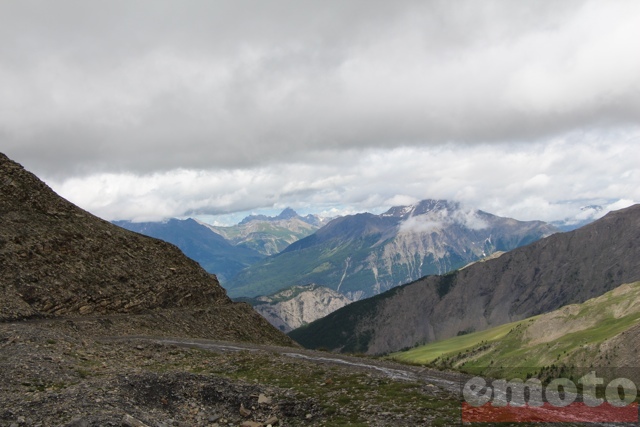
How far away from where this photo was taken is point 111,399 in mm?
20828

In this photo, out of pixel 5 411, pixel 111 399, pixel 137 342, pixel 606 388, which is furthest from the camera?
pixel 137 342

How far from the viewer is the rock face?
46.7 metres

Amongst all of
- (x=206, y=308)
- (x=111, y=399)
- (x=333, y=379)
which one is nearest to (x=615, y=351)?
(x=206, y=308)

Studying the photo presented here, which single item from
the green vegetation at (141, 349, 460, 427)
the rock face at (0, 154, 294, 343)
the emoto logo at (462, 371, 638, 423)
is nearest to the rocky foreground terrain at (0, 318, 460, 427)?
the green vegetation at (141, 349, 460, 427)

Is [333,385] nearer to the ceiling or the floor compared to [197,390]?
nearer to the floor

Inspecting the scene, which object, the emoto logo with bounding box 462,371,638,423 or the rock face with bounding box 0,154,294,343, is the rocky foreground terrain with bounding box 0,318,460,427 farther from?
the rock face with bounding box 0,154,294,343

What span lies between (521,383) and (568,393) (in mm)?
2985

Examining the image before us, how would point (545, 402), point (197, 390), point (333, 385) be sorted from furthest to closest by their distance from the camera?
point (333, 385) < point (197, 390) < point (545, 402)

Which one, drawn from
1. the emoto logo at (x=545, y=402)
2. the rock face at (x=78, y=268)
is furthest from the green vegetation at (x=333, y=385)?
the rock face at (x=78, y=268)

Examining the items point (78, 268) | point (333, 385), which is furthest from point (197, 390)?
point (78, 268)

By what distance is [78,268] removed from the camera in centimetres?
5306

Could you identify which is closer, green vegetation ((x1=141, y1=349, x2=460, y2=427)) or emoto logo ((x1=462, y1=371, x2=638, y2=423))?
emoto logo ((x1=462, y1=371, x2=638, y2=423))

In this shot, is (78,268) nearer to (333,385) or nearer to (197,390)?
(197,390)

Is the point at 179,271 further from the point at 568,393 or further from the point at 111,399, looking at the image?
the point at 568,393
